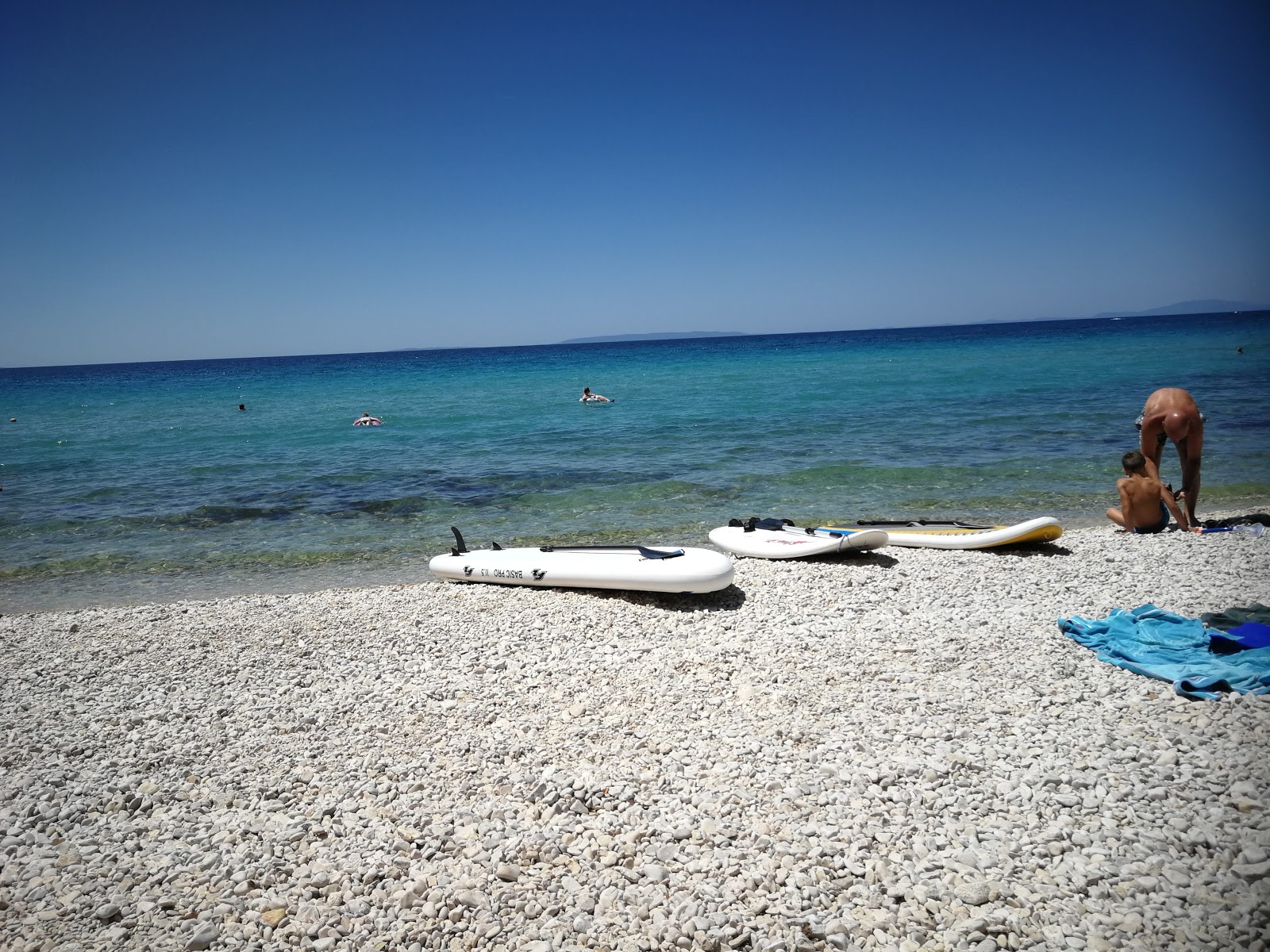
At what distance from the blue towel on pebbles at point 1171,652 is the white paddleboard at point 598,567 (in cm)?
300

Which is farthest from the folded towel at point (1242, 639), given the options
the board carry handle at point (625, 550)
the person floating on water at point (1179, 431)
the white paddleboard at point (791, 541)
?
the person floating on water at point (1179, 431)

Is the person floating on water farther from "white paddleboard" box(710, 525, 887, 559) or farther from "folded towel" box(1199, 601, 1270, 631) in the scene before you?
"white paddleboard" box(710, 525, 887, 559)

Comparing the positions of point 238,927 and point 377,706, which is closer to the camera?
point 238,927

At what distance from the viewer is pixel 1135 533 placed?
346 inches

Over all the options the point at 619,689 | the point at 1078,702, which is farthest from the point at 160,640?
the point at 1078,702

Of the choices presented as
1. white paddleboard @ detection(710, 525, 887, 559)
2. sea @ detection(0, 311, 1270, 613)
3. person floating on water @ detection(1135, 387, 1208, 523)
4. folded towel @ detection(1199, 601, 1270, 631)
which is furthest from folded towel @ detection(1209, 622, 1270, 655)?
sea @ detection(0, 311, 1270, 613)

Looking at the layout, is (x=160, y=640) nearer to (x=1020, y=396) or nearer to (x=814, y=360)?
(x=1020, y=396)

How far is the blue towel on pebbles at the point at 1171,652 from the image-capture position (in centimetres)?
455

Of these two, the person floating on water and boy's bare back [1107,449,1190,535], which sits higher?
the person floating on water

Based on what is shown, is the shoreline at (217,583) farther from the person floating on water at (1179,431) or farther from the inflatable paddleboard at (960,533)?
the inflatable paddleboard at (960,533)

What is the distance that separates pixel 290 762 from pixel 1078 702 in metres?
5.02

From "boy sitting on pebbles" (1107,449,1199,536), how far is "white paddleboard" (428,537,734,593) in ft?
18.5

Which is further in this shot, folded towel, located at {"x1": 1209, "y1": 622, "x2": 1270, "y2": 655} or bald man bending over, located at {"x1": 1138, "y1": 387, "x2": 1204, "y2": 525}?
bald man bending over, located at {"x1": 1138, "y1": 387, "x2": 1204, "y2": 525}

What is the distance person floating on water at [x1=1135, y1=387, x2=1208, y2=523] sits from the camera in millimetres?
8727
